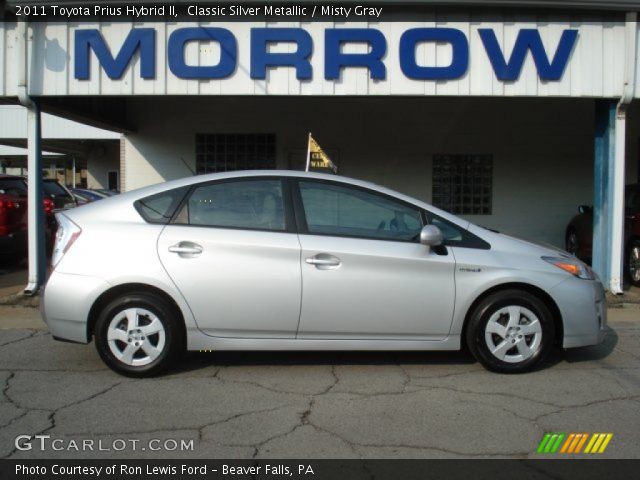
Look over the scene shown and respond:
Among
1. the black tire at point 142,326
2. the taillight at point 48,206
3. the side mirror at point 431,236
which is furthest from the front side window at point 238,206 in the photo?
the taillight at point 48,206

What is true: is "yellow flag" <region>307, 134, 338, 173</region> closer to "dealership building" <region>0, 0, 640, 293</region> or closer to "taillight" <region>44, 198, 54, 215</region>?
"dealership building" <region>0, 0, 640, 293</region>

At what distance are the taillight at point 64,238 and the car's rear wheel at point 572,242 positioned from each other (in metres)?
8.63

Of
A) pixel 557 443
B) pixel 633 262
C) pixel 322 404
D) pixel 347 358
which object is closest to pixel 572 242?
pixel 633 262

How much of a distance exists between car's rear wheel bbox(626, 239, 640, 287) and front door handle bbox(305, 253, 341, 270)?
610 cm

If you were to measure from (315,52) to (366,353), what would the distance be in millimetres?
4065

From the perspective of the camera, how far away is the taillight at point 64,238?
4.86m

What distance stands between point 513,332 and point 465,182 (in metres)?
7.44

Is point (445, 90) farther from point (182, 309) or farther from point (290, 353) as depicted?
point (182, 309)

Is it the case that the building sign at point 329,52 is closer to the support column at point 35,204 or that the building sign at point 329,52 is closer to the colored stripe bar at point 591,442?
the support column at point 35,204

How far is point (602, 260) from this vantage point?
838 cm

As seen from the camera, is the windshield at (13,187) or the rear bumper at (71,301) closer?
the rear bumper at (71,301)

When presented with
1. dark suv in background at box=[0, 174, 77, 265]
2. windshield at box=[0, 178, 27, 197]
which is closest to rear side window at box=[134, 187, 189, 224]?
dark suv in background at box=[0, 174, 77, 265]
